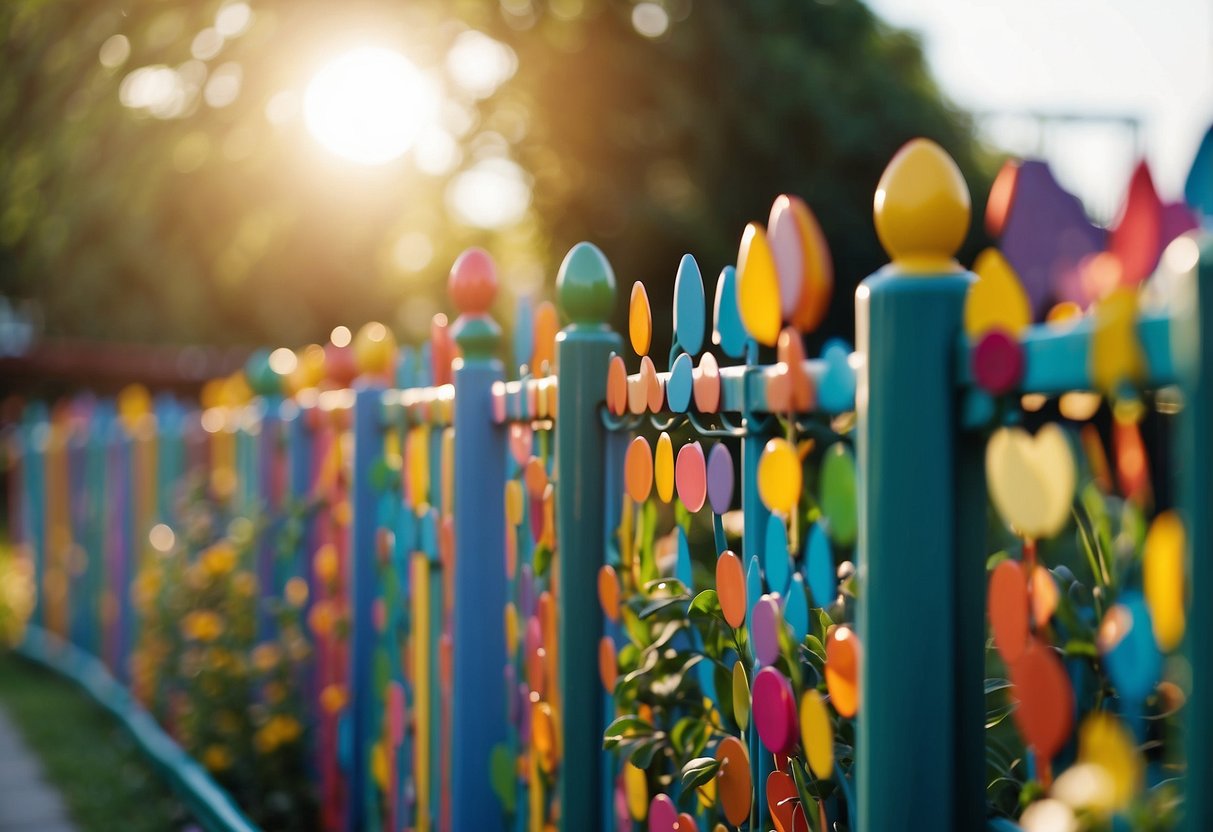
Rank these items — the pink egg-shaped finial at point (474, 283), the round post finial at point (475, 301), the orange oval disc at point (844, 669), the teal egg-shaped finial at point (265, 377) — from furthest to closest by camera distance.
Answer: the teal egg-shaped finial at point (265, 377) < the pink egg-shaped finial at point (474, 283) < the round post finial at point (475, 301) < the orange oval disc at point (844, 669)

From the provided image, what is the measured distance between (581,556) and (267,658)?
2.59 m

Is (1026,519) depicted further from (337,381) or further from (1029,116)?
(1029,116)

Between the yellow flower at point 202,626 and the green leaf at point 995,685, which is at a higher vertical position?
the green leaf at point 995,685

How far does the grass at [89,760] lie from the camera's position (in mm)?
4934

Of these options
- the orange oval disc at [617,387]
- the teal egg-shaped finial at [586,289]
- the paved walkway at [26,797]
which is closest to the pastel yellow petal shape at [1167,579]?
the orange oval disc at [617,387]

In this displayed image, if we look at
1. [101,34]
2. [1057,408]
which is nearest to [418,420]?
[1057,408]

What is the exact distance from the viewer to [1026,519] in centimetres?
121

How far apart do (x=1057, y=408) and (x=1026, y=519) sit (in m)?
0.33

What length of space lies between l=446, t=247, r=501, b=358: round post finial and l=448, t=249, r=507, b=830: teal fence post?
9 cm

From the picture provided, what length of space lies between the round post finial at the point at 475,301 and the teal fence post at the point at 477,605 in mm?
85

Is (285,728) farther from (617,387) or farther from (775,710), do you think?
(775,710)

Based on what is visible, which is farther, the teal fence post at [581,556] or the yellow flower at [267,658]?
the yellow flower at [267,658]

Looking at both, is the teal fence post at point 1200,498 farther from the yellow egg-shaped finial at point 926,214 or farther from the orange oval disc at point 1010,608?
the yellow egg-shaped finial at point 926,214

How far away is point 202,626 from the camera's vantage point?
4.87m
